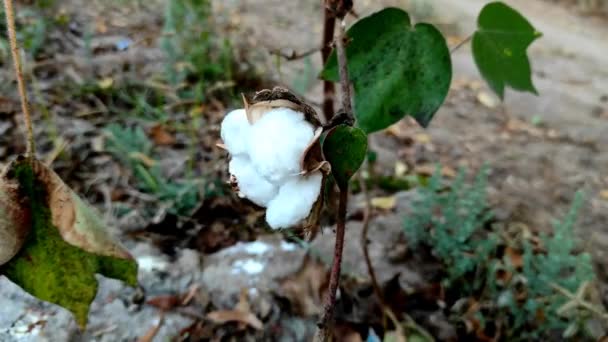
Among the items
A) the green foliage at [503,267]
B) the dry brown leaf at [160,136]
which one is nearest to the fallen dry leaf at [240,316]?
the green foliage at [503,267]

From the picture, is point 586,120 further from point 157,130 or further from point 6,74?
point 6,74

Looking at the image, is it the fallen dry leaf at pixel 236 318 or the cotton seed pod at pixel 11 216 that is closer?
the cotton seed pod at pixel 11 216

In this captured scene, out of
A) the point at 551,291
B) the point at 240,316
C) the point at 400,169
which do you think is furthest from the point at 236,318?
the point at 400,169

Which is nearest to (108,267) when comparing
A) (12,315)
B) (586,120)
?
(12,315)

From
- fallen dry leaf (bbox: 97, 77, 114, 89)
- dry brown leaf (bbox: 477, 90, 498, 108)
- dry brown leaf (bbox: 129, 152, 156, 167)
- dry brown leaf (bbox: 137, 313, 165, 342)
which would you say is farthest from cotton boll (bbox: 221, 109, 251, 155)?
dry brown leaf (bbox: 477, 90, 498, 108)

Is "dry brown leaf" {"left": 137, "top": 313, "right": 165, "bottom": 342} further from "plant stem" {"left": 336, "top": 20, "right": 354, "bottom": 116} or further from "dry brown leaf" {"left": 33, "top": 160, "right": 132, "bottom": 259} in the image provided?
"plant stem" {"left": 336, "top": 20, "right": 354, "bottom": 116}

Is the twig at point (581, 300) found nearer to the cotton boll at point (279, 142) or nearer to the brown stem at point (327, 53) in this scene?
the brown stem at point (327, 53)
